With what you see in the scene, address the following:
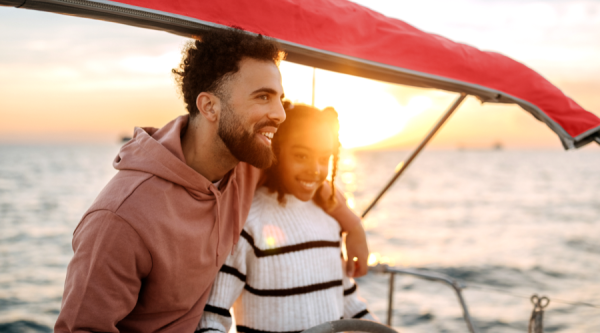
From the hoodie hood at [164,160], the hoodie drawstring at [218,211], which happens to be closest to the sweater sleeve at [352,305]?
the hoodie drawstring at [218,211]

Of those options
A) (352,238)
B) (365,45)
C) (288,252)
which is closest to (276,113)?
(365,45)

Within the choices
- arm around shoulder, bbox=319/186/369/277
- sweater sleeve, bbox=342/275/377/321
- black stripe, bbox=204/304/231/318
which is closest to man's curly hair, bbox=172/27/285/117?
black stripe, bbox=204/304/231/318

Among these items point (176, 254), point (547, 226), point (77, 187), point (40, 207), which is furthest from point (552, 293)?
point (77, 187)

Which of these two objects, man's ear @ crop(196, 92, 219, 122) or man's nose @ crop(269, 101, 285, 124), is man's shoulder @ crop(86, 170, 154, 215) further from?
man's nose @ crop(269, 101, 285, 124)

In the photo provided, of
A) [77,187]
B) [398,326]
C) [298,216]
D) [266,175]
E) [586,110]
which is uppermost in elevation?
[77,187]

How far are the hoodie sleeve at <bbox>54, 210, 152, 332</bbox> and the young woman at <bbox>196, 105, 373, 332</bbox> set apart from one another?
452 millimetres

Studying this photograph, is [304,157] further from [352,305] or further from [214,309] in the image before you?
[352,305]

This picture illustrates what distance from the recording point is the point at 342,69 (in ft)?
6.32

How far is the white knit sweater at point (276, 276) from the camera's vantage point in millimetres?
1808

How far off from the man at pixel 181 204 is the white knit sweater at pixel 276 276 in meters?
0.11

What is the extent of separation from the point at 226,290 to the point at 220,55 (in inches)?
35.9

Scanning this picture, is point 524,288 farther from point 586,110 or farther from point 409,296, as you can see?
point 586,110

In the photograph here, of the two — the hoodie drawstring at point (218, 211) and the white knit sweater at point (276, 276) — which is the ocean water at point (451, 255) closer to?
the white knit sweater at point (276, 276)

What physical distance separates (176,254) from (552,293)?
10.2 metres
